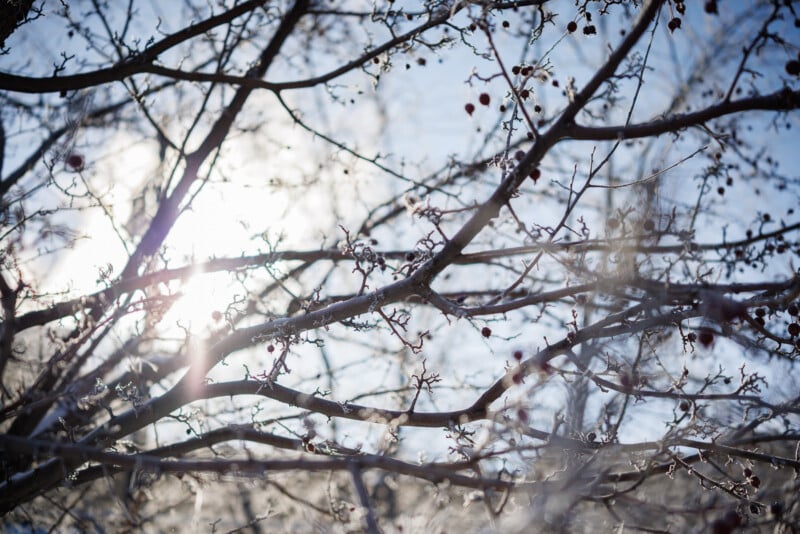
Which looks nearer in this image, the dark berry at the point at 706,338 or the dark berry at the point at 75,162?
the dark berry at the point at 706,338

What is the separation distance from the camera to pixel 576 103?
7.09 ft

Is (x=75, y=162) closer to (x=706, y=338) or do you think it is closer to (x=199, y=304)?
(x=199, y=304)

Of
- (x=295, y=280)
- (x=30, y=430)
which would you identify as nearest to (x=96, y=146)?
(x=295, y=280)

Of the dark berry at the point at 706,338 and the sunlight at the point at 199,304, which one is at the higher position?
the sunlight at the point at 199,304

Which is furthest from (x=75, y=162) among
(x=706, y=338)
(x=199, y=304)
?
(x=706, y=338)

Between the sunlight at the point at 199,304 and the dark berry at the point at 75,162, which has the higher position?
the dark berry at the point at 75,162

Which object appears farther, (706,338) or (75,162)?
(75,162)

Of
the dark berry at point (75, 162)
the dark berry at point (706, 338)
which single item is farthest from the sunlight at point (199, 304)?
the dark berry at point (706, 338)

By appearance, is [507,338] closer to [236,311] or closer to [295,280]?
[236,311]

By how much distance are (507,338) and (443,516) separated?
49.6 inches

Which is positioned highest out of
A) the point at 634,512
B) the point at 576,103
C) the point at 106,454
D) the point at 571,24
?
the point at 571,24

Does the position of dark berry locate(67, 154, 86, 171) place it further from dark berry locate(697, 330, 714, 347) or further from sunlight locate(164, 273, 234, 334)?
dark berry locate(697, 330, 714, 347)

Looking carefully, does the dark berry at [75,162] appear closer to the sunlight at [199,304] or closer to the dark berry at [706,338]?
the sunlight at [199,304]

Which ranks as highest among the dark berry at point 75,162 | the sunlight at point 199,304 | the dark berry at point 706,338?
the dark berry at point 75,162
